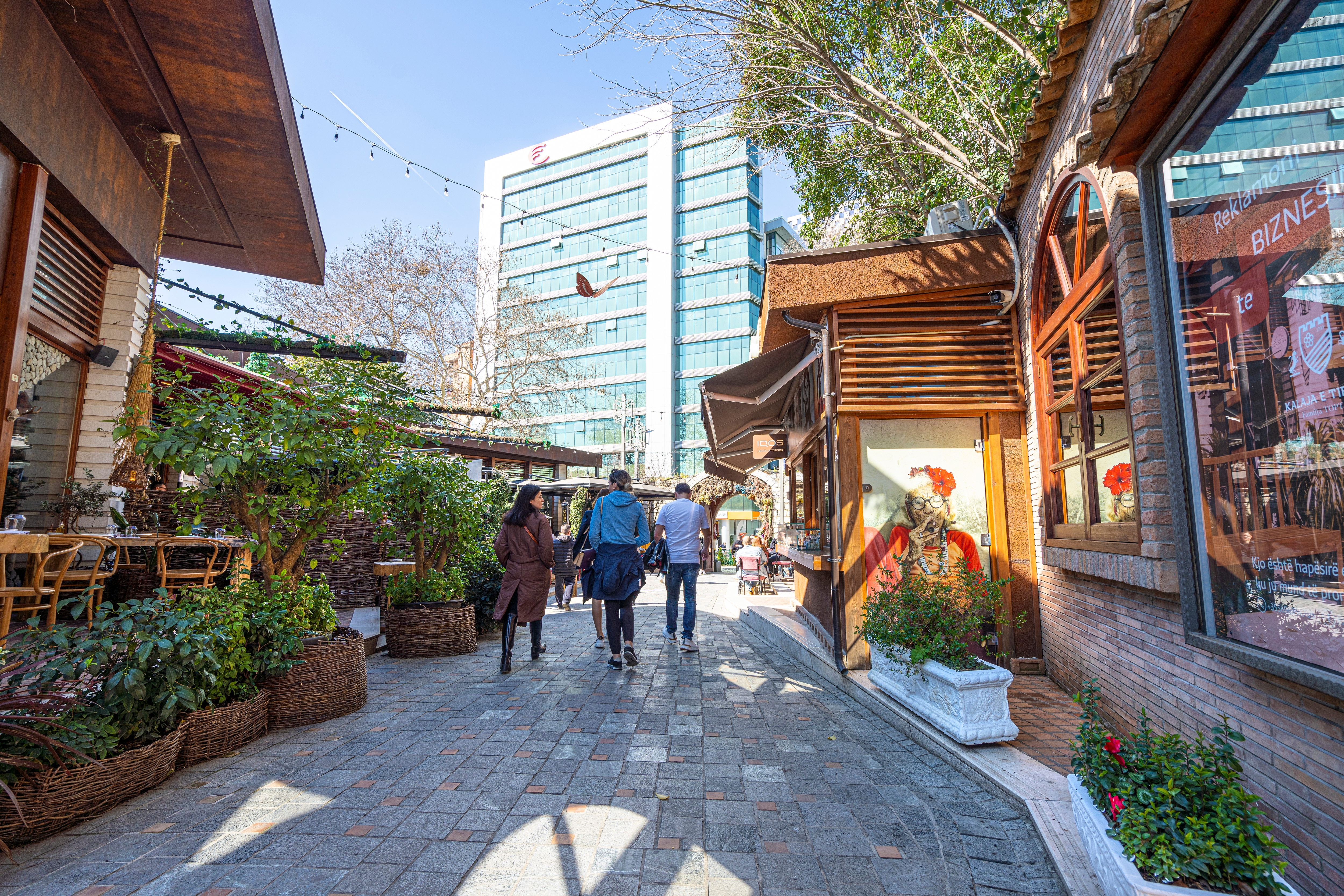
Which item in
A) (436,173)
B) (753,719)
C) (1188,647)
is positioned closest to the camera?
(1188,647)

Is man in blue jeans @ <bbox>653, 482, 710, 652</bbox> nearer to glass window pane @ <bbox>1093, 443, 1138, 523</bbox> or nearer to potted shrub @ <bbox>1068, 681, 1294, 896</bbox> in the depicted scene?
glass window pane @ <bbox>1093, 443, 1138, 523</bbox>

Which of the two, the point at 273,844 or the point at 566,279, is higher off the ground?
the point at 566,279

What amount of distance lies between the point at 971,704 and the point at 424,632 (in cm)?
507

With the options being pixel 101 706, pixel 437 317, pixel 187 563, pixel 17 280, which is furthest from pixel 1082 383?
pixel 437 317

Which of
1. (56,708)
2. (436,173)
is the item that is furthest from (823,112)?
(56,708)

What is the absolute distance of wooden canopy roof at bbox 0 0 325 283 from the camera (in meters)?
4.25

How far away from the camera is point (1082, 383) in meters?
4.17

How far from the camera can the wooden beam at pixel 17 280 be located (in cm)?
426

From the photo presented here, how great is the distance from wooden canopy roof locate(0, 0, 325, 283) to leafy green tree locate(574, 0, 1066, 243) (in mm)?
2869

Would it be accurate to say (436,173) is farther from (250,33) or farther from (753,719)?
(753,719)

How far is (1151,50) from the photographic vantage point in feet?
7.94

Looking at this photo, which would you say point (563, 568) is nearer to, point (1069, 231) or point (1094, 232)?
point (1069, 231)

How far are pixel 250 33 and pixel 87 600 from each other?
13.0ft

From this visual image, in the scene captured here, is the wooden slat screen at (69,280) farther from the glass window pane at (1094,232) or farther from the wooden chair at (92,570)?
the glass window pane at (1094,232)
